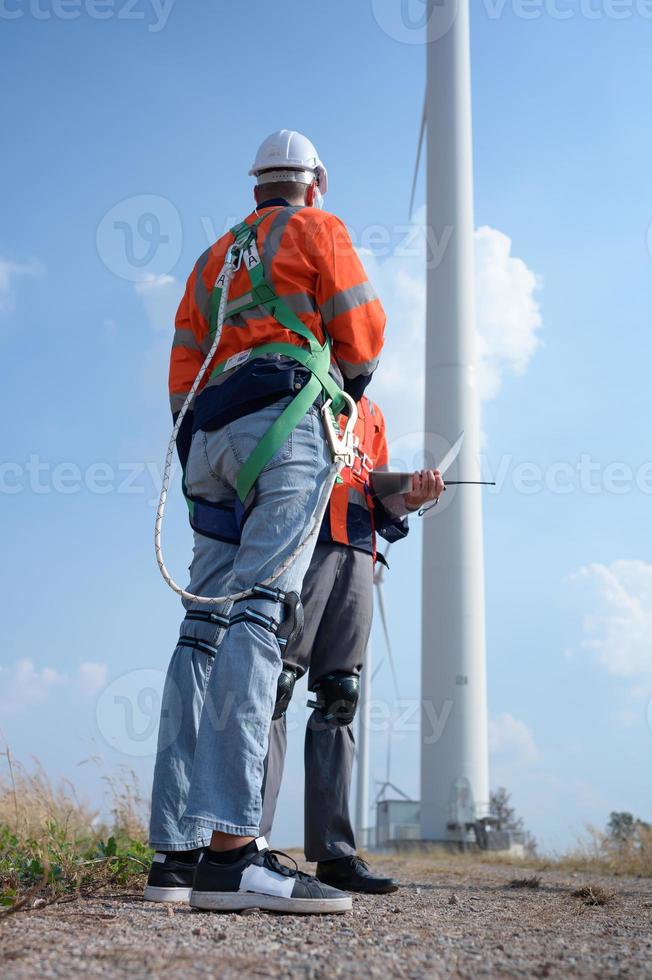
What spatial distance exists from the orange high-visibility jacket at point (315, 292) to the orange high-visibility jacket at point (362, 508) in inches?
19.7

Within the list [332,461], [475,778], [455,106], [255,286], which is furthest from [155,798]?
[455,106]

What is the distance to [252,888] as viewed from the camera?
10.3 ft

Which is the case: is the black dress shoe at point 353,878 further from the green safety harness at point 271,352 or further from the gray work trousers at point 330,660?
the green safety harness at point 271,352

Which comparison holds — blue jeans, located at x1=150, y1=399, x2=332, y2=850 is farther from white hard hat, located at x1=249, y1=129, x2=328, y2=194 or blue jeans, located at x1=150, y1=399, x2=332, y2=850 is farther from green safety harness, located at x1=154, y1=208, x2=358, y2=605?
white hard hat, located at x1=249, y1=129, x2=328, y2=194

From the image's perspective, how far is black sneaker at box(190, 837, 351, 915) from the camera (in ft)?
10.3

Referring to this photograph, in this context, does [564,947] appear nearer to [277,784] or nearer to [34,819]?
[277,784]

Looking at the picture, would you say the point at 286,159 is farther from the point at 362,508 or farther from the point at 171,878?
the point at 171,878

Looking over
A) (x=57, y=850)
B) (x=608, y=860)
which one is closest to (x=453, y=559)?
(x=608, y=860)

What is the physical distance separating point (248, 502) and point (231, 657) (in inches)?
22.9

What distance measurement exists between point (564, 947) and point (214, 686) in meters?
1.28

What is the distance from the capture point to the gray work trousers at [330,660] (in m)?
4.21

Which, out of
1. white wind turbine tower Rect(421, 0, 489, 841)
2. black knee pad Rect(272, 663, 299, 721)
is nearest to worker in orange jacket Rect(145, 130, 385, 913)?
black knee pad Rect(272, 663, 299, 721)

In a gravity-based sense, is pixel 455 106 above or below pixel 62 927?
above

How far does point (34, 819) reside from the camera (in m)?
7.06
